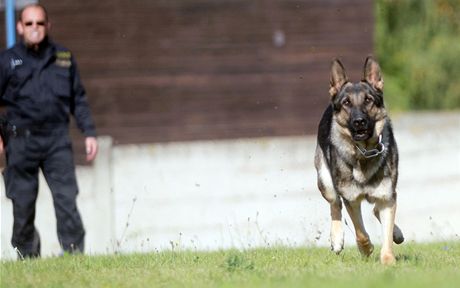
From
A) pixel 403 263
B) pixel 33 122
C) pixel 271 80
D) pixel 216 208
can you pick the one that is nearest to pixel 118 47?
pixel 271 80

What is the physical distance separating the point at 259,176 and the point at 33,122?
5516mm

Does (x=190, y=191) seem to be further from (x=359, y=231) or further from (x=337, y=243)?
(x=359, y=231)

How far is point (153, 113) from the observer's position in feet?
68.6

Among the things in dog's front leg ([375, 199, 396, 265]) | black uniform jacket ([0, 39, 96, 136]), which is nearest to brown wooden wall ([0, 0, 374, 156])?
black uniform jacket ([0, 39, 96, 136])

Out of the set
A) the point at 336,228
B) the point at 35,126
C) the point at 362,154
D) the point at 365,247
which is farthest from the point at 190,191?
the point at 362,154

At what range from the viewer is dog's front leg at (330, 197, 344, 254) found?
857cm

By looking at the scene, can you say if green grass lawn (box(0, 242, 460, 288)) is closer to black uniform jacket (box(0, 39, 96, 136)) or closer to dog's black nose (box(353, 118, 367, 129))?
dog's black nose (box(353, 118, 367, 129))

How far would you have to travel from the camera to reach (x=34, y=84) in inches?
396

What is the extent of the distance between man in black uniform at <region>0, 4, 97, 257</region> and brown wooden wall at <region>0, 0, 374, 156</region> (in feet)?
34.3

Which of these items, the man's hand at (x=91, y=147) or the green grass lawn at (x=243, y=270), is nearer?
the green grass lawn at (x=243, y=270)

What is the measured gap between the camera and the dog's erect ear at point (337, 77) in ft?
28.3

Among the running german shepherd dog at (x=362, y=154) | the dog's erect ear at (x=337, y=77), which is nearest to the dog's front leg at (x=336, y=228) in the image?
the running german shepherd dog at (x=362, y=154)

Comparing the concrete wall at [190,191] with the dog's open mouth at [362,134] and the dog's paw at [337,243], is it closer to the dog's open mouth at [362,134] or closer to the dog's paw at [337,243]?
the dog's paw at [337,243]

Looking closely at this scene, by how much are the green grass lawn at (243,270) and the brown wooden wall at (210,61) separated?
11982mm
